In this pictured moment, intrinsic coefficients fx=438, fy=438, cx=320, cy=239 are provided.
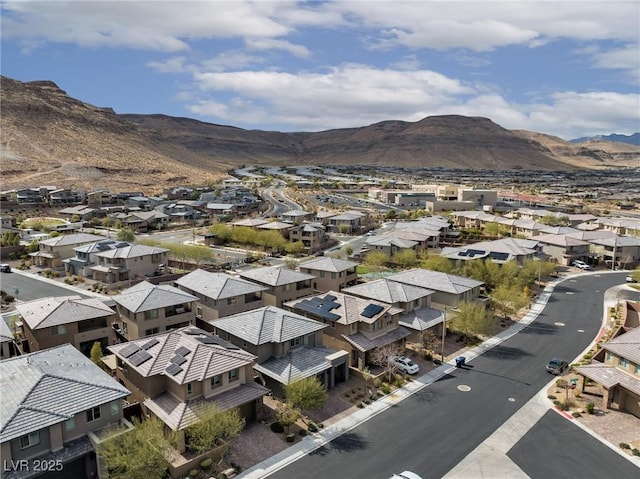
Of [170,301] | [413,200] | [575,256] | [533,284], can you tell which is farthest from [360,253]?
[413,200]

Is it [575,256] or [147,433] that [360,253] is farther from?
[147,433]

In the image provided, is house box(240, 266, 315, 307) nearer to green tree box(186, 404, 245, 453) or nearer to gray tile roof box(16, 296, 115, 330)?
gray tile roof box(16, 296, 115, 330)

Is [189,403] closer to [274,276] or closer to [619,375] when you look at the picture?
[274,276]

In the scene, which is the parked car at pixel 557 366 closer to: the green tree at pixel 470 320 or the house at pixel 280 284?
the green tree at pixel 470 320

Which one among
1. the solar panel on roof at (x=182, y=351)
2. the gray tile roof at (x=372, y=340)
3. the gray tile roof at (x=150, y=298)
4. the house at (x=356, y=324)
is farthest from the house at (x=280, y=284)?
the solar panel on roof at (x=182, y=351)

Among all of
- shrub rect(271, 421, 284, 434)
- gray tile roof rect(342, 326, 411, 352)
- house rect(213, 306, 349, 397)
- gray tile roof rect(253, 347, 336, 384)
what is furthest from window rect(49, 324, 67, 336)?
gray tile roof rect(342, 326, 411, 352)

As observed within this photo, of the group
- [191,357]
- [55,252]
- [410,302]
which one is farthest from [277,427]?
[55,252]

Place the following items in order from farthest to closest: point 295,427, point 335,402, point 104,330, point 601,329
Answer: point 601,329
point 104,330
point 335,402
point 295,427

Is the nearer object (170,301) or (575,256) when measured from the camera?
(170,301)
